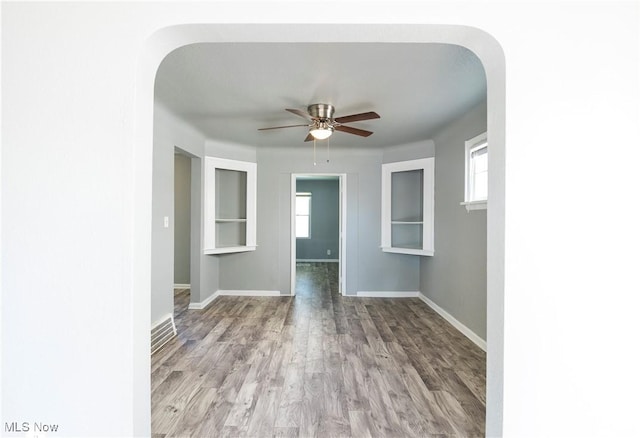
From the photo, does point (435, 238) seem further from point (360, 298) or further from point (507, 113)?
point (507, 113)

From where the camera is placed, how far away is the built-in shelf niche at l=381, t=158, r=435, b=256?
4.45 metres

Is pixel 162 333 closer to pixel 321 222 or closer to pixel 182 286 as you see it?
pixel 182 286

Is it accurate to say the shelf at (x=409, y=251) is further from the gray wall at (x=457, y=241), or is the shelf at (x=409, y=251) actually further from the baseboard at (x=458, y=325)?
the baseboard at (x=458, y=325)

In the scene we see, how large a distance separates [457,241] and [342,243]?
5.95 feet

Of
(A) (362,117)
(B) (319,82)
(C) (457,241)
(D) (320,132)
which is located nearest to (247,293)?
(D) (320,132)

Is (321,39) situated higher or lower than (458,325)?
higher

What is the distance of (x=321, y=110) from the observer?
2812 millimetres

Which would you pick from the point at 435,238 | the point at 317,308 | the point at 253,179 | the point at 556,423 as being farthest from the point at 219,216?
the point at 556,423

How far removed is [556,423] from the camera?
1178 millimetres

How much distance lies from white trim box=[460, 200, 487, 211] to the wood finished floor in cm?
130

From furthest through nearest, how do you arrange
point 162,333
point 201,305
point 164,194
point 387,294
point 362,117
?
1. point 387,294
2. point 201,305
3. point 164,194
4. point 162,333
5. point 362,117

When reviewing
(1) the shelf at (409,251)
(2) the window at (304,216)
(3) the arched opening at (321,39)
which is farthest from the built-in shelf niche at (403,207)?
(2) the window at (304,216)

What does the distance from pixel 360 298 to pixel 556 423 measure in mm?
3601

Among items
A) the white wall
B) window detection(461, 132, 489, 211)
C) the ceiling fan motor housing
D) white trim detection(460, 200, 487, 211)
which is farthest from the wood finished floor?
the ceiling fan motor housing
